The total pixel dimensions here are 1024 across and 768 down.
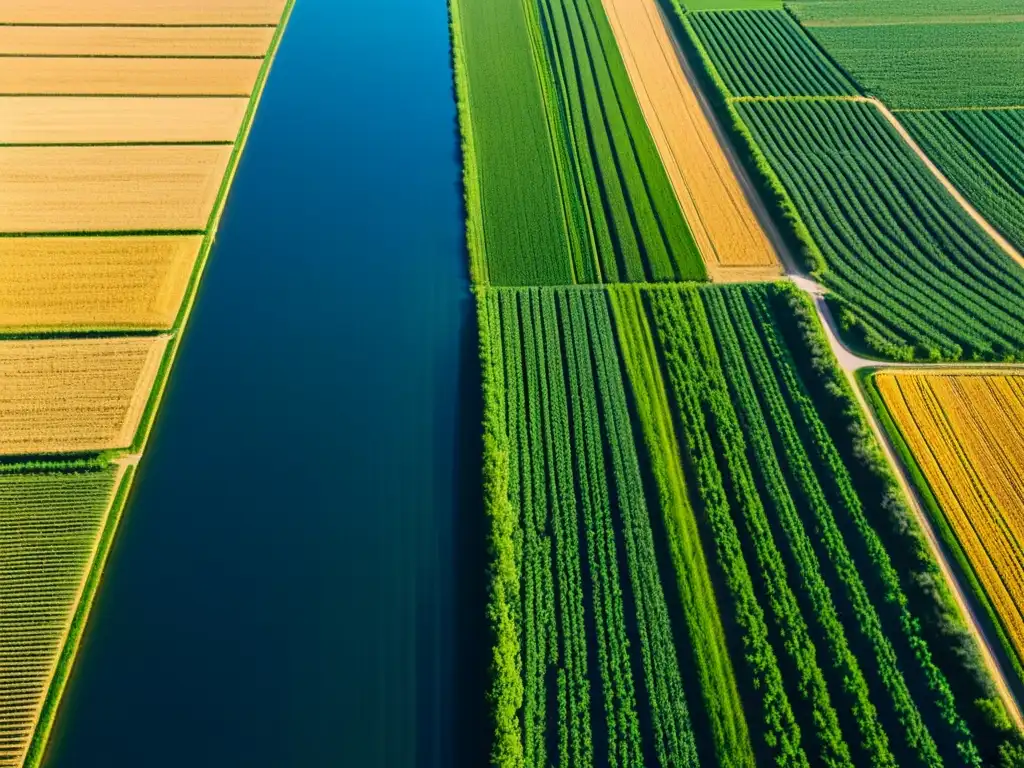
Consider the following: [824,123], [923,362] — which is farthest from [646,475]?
[824,123]

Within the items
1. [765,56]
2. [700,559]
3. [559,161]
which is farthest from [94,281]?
[765,56]

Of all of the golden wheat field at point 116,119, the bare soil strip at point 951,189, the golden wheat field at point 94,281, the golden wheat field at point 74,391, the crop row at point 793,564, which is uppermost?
the golden wheat field at point 116,119

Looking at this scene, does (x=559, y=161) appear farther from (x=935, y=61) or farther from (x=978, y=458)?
(x=935, y=61)

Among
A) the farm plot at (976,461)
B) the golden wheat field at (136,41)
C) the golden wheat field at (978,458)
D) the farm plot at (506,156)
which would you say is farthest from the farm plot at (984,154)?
the golden wheat field at (136,41)

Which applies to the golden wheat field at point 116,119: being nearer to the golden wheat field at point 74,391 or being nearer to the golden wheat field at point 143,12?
the golden wheat field at point 143,12

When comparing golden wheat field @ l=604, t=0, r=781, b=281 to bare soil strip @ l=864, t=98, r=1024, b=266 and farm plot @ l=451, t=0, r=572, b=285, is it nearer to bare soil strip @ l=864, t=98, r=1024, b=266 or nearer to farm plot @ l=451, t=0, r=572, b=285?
farm plot @ l=451, t=0, r=572, b=285

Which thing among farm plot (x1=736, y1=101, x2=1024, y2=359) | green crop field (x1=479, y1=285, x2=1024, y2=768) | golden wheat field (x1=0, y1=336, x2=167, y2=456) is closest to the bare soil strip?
farm plot (x1=736, y1=101, x2=1024, y2=359)
